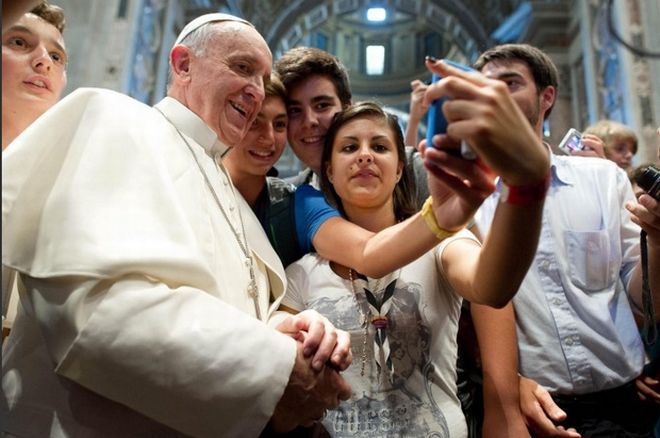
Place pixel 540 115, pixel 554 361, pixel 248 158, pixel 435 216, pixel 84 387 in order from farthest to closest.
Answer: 1. pixel 540 115
2. pixel 248 158
3. pixel 554 361
4. pixel 435 216
5. pixel 84 387

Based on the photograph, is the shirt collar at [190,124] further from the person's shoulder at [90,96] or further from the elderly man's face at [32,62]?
the elderly man's face at [32,62]

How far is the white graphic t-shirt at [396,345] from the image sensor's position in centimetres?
162

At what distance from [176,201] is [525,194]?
85 cm

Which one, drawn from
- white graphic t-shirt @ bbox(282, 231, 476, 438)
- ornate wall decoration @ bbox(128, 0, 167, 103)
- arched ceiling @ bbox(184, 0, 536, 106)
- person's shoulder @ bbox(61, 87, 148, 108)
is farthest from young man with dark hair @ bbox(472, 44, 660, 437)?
arched ceiling @ bbox(184, 0, 536, 106)

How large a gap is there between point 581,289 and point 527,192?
1207 millimetres

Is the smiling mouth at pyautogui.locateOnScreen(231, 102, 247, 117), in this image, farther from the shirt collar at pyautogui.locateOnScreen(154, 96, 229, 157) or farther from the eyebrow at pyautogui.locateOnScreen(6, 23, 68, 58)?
the eyebrow at pyautogui.locateOnScreen(6, 23, 68, 58)

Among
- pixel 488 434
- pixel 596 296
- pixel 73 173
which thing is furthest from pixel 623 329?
pixel 73 173

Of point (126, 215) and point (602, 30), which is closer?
point (126, 215)

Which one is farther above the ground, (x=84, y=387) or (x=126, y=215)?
(x=126, y=215)

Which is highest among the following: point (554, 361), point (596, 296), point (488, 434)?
point (596, 296)

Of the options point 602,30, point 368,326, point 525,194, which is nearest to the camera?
point 525,194

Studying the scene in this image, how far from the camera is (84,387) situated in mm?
1273

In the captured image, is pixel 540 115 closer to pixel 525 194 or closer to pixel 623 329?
pixel 623 329

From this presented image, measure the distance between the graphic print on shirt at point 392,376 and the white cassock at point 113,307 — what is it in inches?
18.8
